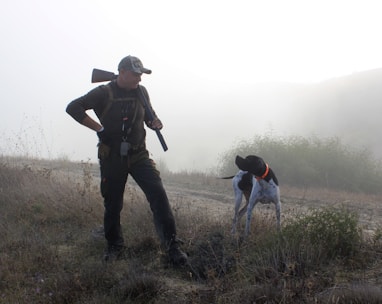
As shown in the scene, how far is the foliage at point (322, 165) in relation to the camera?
19.1 m

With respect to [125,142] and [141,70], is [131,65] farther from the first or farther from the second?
[125,142]

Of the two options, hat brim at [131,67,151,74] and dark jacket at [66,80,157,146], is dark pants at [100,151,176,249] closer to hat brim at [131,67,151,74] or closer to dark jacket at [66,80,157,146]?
dark jacket at [66,80,157,146]

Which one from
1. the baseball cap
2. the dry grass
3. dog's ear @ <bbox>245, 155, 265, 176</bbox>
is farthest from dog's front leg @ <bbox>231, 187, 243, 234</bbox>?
the baseball cap

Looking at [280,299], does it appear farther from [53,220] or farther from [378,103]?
Result: [378,103]

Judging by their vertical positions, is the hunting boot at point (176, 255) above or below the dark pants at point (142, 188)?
below

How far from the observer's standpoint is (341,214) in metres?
4.69

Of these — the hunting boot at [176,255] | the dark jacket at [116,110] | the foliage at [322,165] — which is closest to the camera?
the hunting boot at [176,255]

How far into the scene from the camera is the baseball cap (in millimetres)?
4602

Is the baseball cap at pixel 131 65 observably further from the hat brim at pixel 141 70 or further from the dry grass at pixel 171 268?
the dry grass at pixel 171 268

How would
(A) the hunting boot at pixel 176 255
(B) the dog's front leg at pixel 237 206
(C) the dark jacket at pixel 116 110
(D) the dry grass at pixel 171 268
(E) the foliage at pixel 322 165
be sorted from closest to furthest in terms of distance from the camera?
(D) the dry grass at pixel 171 268 < (A) the hunting boot at pixel 176 255 < (C) the dark jacket at pixel 116 110 < (B) the dog's front leg at pixel 237 206 < (E) the foliage at pixel 322 165

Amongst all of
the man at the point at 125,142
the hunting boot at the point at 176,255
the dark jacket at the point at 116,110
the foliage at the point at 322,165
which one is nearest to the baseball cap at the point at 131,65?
the man at the point at 125,142

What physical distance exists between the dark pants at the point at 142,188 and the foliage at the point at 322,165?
14678 mm

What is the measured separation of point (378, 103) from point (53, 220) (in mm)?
40941

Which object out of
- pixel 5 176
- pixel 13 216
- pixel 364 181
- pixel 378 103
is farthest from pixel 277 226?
pixel 378 103
